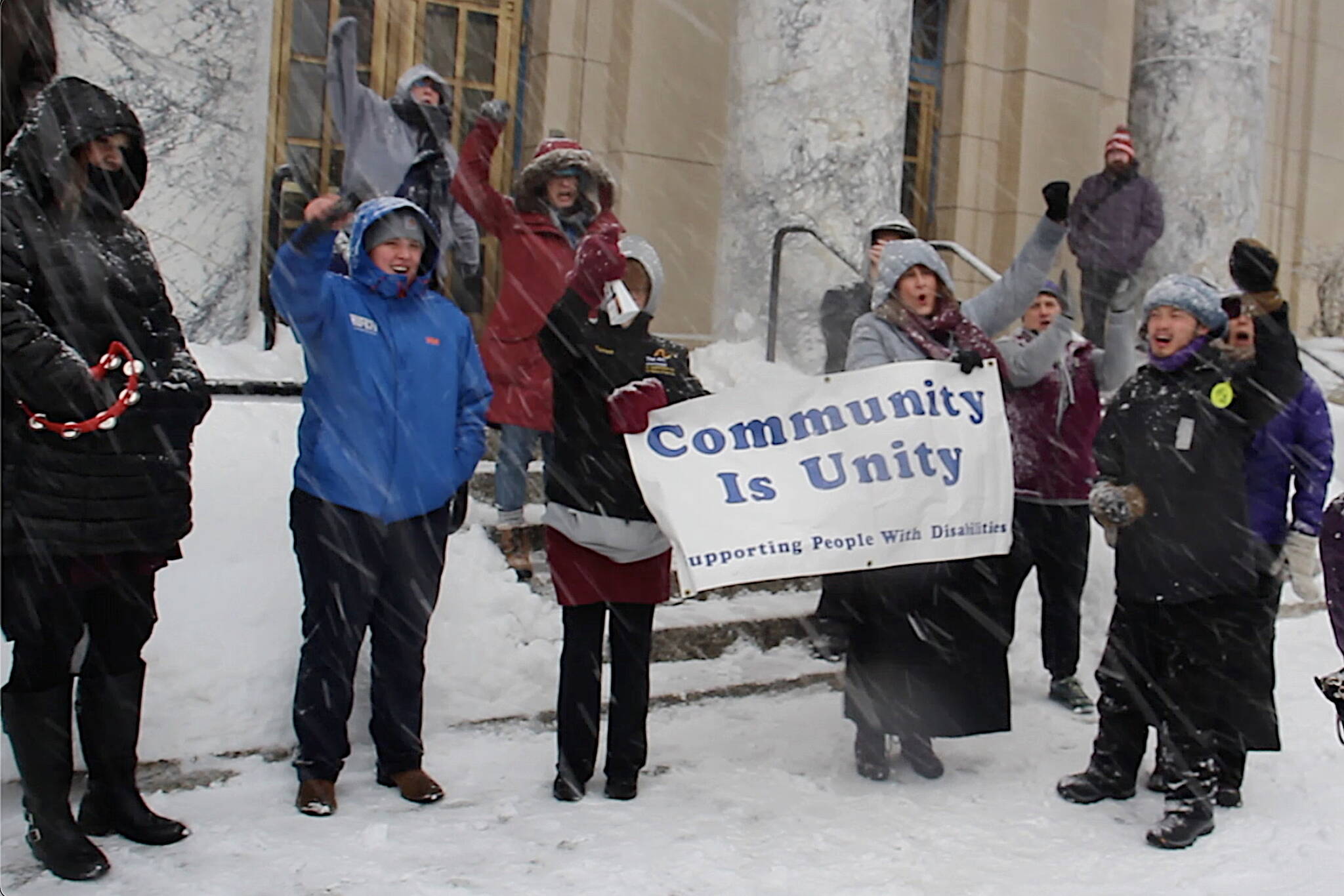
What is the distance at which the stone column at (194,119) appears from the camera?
665 centimetres

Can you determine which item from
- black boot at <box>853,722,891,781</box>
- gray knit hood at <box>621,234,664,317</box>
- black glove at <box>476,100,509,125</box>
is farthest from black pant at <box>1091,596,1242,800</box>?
black glove at <box>476,100,509,125</box>

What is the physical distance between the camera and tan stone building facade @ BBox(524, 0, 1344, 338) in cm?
1067

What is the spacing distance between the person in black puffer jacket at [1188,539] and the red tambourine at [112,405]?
10.6 ft

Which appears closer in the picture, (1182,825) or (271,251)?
(1182,825)

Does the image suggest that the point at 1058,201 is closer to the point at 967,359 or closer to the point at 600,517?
the point at 967,359

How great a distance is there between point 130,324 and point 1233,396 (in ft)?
11.9

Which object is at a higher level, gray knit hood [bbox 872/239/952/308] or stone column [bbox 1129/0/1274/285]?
stone column [bbox 1129/0/1274/285]

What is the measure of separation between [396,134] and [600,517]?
11.0 feet

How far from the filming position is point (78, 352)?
374 centimetres

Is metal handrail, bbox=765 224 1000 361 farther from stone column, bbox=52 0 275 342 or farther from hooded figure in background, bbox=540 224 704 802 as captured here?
hooded figure in background, bbox=540 224 704 802

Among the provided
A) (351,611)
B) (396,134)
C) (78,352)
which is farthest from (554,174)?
(78,352)

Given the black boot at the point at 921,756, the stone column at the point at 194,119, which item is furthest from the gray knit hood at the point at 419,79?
the black boot at the point at 921,756

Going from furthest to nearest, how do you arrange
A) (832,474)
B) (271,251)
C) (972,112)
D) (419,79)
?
(972,112) → (271,251) → (419,79) → (832,474)

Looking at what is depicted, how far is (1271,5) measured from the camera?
1183 centimetres
